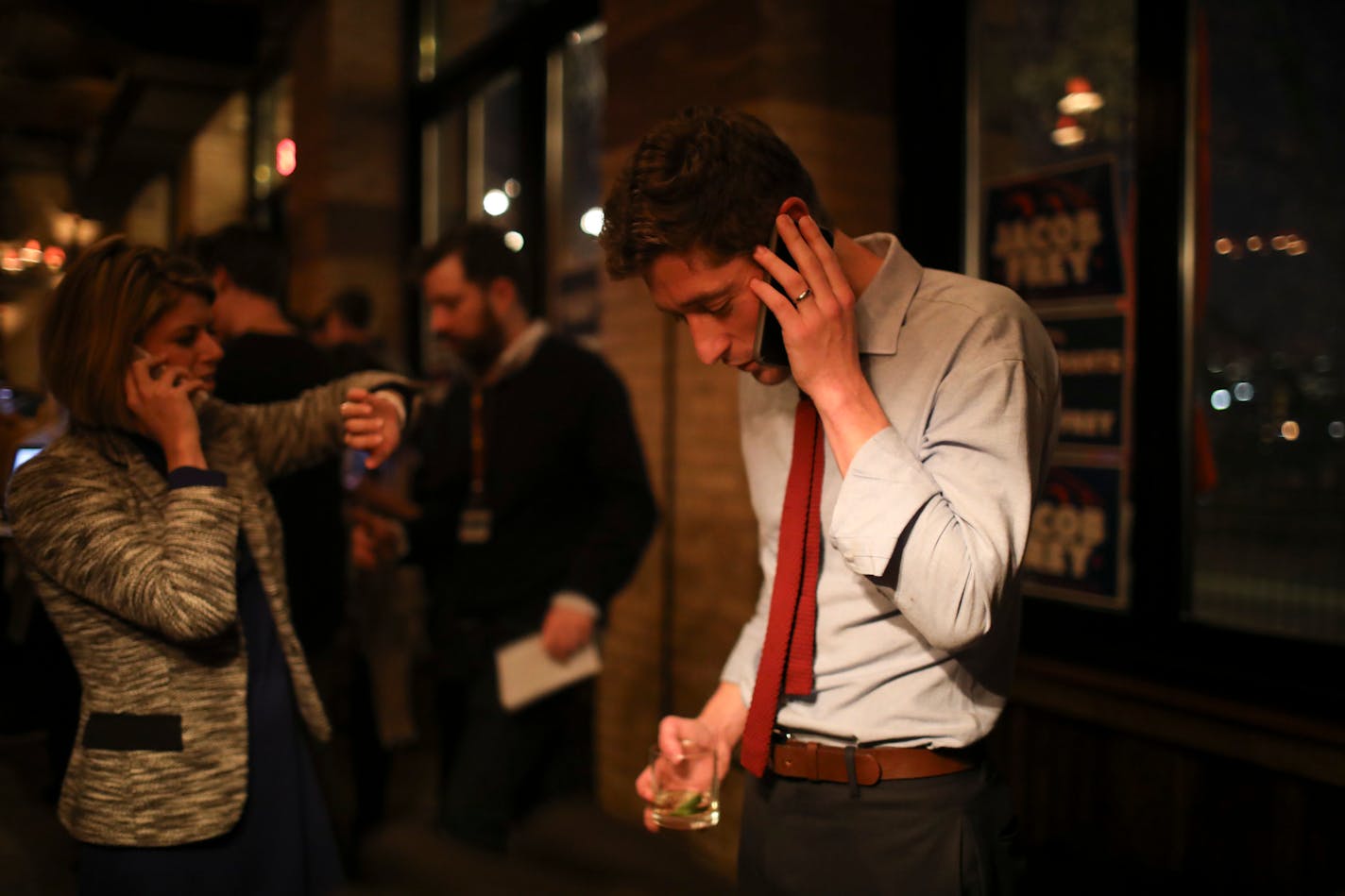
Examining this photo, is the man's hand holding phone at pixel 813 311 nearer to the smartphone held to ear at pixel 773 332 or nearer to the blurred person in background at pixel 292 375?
the smartphone held to ear at pixel 773 332

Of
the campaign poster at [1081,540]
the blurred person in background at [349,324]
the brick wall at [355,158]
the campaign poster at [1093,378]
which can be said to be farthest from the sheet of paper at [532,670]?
the brick wall at [355,158]

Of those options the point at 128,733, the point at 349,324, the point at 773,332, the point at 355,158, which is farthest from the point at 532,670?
the point at 355,158

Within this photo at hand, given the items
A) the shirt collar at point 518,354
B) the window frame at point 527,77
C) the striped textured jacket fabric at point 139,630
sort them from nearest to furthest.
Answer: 1. the striped textured jacket fabric at point 139,630
2. the shirt collar at point 518,354
3. the window frame at point 527,77

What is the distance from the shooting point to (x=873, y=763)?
1.34 metres

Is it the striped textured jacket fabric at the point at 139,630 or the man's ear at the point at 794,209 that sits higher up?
the man's ear at the point at 794,209

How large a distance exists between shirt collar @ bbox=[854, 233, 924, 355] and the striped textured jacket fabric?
966mm

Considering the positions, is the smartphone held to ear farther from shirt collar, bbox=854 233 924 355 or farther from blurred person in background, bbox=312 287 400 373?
blurred person in background, bbox=312 287 400 373

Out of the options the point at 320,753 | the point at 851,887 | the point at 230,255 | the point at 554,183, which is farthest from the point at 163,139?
the point at 851,887

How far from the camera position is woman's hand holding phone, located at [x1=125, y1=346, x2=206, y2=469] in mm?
1578

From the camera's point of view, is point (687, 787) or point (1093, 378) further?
point (1093, 378)

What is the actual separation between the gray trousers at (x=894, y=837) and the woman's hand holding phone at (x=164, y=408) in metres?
0.98

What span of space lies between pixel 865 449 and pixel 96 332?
1130 mm

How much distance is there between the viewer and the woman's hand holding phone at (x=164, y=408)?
5.18 feet

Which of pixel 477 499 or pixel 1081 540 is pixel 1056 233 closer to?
pixel 1081 540
